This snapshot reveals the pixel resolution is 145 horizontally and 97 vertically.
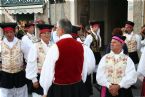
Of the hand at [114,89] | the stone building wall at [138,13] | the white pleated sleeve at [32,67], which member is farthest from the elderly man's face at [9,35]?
the stone building wall at [138,13]

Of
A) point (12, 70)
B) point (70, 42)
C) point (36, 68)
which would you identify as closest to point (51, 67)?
point (70, 42)

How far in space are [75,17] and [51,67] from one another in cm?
1276

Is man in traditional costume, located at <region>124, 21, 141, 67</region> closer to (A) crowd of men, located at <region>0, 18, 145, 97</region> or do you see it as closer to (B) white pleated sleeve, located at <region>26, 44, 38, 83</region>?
(A) crowd of men, located at <region>0, 18, 145, 97</region>

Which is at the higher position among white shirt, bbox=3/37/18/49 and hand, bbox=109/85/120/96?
white shirt, bbox=3/37/18/49

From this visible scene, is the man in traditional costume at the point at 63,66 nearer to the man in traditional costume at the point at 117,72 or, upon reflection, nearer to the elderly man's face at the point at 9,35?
the man in traditional costume at the point at 117,72

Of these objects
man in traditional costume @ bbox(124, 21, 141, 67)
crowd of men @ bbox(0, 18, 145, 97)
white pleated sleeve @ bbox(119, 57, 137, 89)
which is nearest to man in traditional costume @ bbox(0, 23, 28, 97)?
crowd of men @ bbox(0, 18, 145, 97)

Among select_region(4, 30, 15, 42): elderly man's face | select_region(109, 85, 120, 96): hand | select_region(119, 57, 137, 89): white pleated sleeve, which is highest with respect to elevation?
select_region(4, 30, 15, 42): elderly man's face

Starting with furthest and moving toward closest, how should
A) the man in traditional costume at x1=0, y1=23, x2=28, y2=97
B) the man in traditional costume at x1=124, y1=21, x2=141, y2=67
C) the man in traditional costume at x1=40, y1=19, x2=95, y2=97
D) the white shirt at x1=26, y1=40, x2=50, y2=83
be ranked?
the man in traditional costume at x1=124, y1=21, x2=141, y2=67, the man in traditional costume at x1=0, y1=23, x2=28, y2=97, the white shirt at x1=26, y1=40, x2=50, y2=83, the man in traditional costume at x1=40, y1=19, x2=95, y2=97

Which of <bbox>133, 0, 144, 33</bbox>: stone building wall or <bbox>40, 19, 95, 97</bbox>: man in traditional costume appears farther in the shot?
<bbox>133, 0, 144, 33</bbox>: stone building wall

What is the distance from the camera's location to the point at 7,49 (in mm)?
6363

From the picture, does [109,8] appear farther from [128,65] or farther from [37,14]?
[128,65]

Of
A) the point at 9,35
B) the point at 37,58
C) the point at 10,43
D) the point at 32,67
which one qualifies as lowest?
the point at 32,67

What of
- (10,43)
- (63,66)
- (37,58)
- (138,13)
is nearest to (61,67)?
(63,66)

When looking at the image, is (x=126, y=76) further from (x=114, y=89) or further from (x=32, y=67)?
(x=32, y=67)
